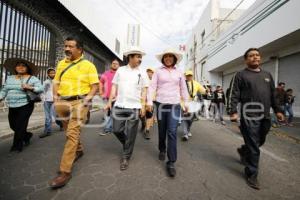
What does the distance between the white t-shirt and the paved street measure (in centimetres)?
106

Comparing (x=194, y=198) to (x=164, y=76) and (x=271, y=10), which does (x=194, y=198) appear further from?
(x=271, y=10)

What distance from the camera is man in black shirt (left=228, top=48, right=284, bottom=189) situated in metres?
2.99

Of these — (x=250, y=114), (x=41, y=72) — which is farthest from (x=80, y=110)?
(x=41, y=72)

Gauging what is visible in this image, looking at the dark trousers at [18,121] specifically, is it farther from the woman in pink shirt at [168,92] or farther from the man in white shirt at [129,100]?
the woman in pink shirt at [168,92]

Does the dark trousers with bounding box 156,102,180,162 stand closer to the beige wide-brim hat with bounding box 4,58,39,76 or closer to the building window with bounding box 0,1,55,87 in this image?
the beige wide-brim hat with bounding box 4,58,39,76

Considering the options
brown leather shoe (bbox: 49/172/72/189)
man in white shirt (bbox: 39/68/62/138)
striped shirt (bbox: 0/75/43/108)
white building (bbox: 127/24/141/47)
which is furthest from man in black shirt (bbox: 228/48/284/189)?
white building (bbox: 127/24/141/47)

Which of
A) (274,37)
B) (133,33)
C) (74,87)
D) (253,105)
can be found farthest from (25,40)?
(133,33)

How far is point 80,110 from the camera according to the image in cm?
306

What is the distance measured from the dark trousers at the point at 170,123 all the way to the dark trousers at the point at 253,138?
103 centimetres

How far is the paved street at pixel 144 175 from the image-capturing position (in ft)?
8.44

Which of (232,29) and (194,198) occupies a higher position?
(232,29)

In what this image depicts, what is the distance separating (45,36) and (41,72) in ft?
6.39

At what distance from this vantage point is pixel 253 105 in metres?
3.11

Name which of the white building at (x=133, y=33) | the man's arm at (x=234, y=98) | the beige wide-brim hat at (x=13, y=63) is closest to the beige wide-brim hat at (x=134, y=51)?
the man's arm at (x=234, y=98)
